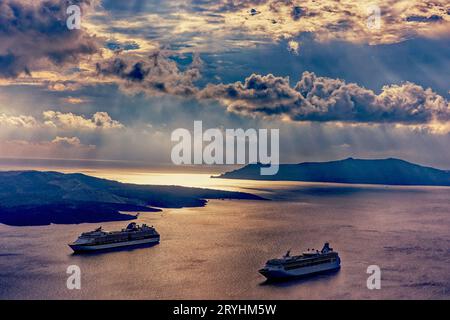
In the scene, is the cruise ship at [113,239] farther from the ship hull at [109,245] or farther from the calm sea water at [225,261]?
the calm sea water at [225,261]

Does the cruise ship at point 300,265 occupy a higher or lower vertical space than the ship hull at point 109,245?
higher

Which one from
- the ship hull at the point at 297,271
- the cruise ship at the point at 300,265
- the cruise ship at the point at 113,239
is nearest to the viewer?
the ship hull at the point at 297,271

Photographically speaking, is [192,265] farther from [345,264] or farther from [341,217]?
[341,217]

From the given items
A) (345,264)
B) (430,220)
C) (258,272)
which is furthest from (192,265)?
(430,220)
